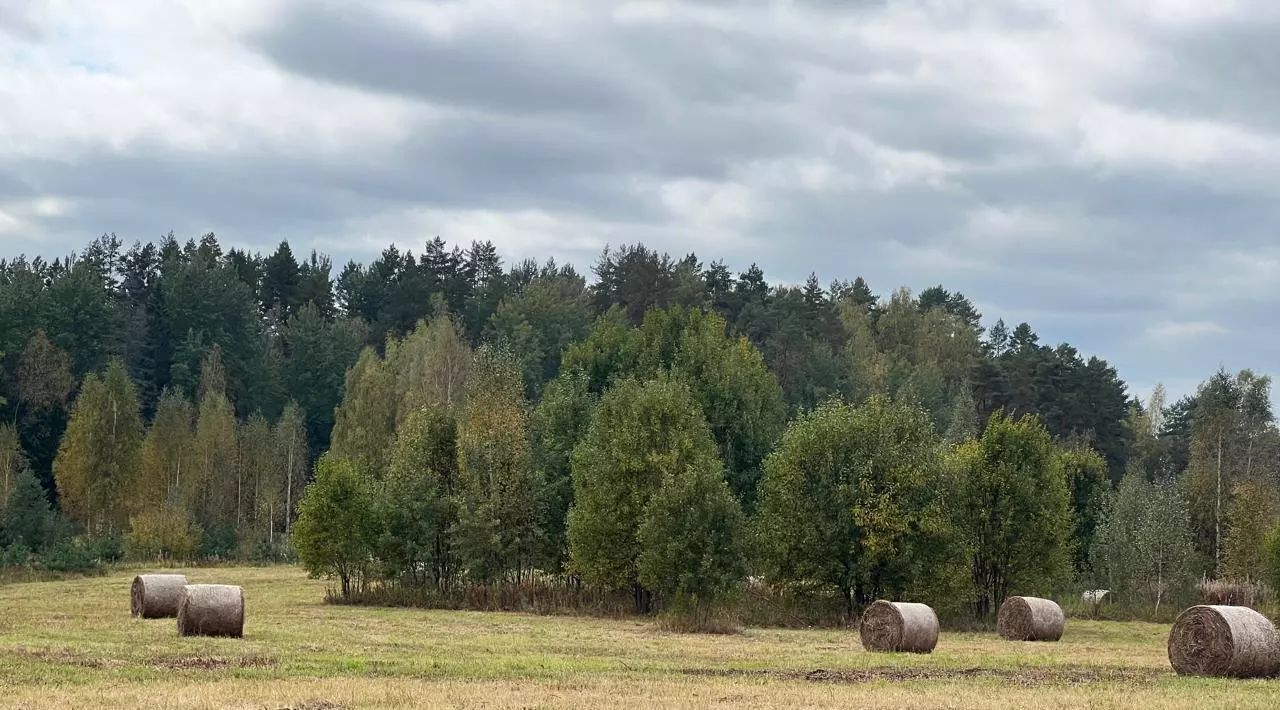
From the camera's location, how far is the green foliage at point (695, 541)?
50.1 m

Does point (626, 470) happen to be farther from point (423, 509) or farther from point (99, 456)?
point (99, 456)

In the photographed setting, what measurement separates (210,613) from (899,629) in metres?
16.5

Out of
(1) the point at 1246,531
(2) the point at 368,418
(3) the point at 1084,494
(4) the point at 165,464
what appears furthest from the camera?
(4) the point at 165,464

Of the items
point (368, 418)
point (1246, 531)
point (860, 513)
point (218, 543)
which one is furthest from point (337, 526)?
point (368, 418)

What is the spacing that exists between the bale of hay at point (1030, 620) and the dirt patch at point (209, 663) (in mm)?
24662

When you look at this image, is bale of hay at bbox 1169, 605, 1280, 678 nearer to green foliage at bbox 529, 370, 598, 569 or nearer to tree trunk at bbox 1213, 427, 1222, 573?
green foliage at bbox 529, 370, 598, 569

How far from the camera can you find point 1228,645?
28234 mm

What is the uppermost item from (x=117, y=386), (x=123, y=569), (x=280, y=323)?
(x=280, y=323)

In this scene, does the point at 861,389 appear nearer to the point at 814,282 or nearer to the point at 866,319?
the point at 814,282

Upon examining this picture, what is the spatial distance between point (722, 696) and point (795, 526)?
31.2 metres

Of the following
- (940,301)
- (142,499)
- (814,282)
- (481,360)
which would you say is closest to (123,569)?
(481,360)

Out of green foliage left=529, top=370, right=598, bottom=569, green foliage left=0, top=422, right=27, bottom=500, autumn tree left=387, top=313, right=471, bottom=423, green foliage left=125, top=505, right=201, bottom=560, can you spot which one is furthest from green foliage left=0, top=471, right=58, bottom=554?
green foliage left=529, top=370, right=598, bottom=569

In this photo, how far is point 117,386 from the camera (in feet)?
333

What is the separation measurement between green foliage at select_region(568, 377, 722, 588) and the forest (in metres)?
0.12
